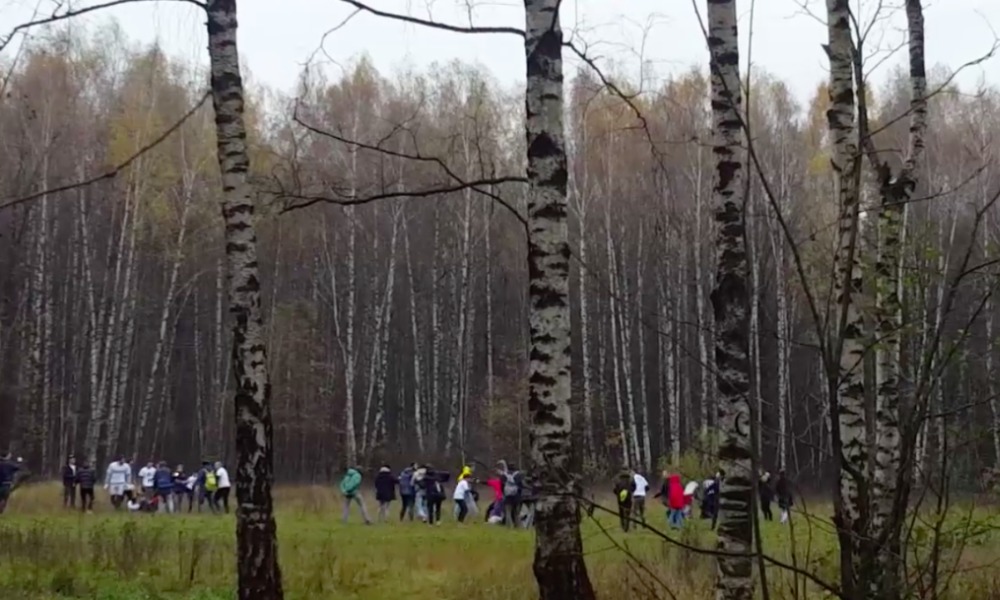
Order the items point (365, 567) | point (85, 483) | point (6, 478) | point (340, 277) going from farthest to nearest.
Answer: point (340, 277), point (85, 483), point (6, 478), point (365, 567)

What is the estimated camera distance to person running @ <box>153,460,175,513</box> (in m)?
26.5

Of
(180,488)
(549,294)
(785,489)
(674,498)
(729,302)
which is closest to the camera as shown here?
(785,489)

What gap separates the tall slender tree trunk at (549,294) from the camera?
670cm

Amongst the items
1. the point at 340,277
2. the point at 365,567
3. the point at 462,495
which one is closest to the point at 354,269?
the point at 340,277

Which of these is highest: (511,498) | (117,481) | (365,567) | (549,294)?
(549,294)

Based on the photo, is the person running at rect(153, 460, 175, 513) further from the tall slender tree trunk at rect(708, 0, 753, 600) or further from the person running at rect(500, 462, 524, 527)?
the tall slender tree trunk at rect(708, 0, 753, 600)

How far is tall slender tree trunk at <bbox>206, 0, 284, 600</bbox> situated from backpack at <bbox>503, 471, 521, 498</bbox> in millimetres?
14036

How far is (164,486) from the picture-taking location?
2656 cm

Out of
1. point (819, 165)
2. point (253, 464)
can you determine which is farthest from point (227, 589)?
point (819, 165)

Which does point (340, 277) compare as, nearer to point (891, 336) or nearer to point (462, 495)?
point (462, 495)

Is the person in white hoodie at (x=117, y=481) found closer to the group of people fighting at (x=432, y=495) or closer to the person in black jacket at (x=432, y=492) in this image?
the group of people fighting at (x=432, y=495)

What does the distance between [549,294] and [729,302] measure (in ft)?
3.81

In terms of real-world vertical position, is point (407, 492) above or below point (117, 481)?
below

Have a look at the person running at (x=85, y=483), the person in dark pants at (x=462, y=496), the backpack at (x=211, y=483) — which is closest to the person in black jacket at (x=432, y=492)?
the person in dark pants at (x=462, y=496)
